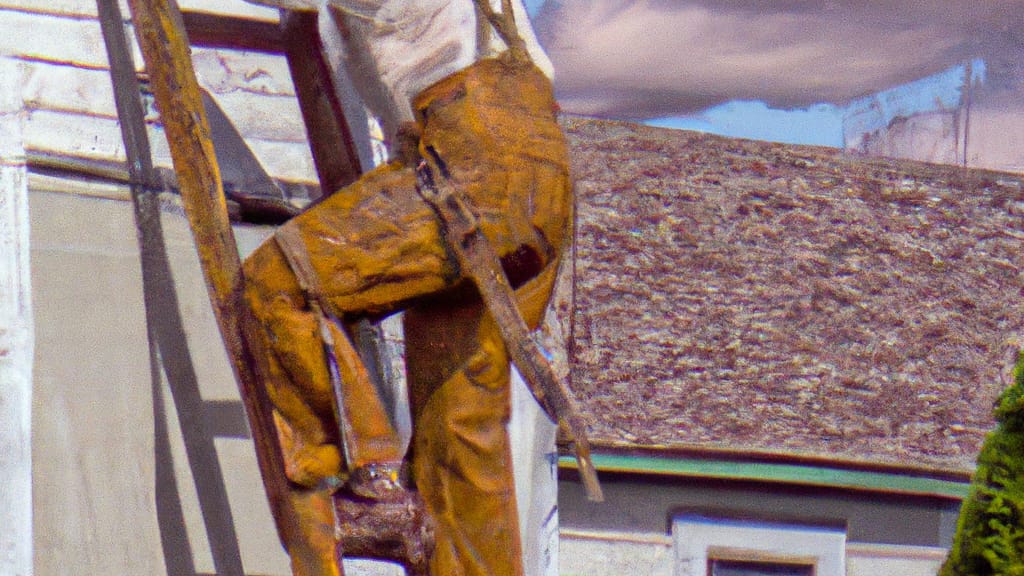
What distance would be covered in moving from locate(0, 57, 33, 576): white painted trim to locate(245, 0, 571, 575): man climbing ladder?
28.6 inches

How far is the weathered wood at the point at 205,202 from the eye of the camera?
8.36 feet

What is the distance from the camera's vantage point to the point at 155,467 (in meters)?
Answer: 3.35

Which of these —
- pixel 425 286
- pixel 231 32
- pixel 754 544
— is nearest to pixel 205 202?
pixel 425 286

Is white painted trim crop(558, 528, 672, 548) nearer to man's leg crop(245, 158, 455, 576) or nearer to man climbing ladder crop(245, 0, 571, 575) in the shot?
man climbing ladder crop(245, 0, 571, 575)

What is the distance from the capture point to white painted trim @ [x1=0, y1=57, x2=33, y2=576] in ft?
9.56

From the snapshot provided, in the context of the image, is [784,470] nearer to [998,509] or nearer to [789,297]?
[789,297]

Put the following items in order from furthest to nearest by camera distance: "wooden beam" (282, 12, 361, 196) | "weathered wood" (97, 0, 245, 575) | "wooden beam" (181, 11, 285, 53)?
"wooden beam" (181, 11, 285, 53), "weathered wood" (97, 0, 245, 575), "wooden beam" (282, 12, 361, 196)

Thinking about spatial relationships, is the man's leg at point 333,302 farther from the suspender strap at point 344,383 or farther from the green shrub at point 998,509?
the green shrub at point 998,509

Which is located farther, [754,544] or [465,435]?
[754,544]

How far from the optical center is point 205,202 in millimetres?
2686

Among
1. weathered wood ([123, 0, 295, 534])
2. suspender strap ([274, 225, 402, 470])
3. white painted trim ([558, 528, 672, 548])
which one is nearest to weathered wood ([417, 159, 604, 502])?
suspender strap ([274, 225, 402, 470])

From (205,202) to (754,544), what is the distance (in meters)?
5.83

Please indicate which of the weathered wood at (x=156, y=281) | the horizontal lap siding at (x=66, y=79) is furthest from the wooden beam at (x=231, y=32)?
the weathered wood at (x=156, y=281)

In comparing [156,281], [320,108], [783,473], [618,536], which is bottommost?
[156,281]
